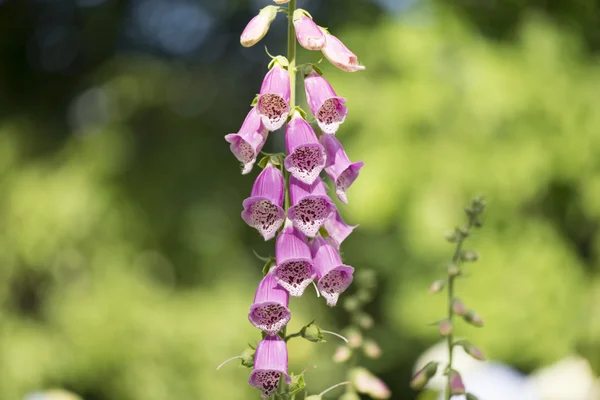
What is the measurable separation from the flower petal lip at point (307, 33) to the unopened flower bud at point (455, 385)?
441mm

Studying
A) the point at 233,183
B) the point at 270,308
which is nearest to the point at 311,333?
the point at 270,308

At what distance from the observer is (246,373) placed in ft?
13.5

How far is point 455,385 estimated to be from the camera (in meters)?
0.93

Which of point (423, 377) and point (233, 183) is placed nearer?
point (423, 377)

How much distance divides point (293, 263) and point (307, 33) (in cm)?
26

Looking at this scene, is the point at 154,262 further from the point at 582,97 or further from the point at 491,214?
the point at 582,97

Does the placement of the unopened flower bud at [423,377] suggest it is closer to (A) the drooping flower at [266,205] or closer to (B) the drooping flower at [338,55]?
(A) the drooping flower at [266,205]

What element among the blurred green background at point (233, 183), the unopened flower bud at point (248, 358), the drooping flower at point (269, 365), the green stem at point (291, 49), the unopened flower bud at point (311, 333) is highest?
the blurred green background at point (233, 183)

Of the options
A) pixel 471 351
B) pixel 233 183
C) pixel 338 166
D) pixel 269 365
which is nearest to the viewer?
pixel 269 365

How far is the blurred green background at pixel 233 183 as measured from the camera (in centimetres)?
333

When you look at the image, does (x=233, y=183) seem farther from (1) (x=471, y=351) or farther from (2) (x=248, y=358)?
(2) (x=248, y=358)

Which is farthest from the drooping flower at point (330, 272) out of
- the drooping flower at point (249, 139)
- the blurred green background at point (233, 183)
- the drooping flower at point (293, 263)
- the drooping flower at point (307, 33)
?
the blurred green background at point (233, 183)

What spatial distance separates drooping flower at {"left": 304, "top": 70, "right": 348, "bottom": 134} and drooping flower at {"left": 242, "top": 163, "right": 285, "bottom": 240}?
8cm

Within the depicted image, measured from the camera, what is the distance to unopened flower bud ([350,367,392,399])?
106 centimetres
